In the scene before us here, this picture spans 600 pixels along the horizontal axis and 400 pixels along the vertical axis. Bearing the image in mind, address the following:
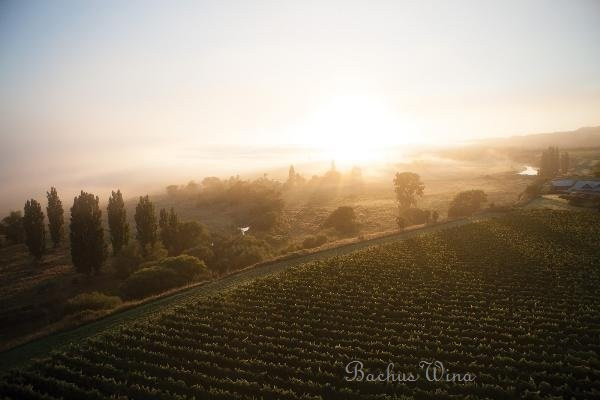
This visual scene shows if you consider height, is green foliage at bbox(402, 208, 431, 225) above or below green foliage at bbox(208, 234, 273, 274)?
above

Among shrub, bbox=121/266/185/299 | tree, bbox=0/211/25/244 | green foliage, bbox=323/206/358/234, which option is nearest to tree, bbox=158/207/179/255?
shrub, bbox=121/266/185/299

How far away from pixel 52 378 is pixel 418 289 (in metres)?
32.5

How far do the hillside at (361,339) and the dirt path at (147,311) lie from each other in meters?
3.44

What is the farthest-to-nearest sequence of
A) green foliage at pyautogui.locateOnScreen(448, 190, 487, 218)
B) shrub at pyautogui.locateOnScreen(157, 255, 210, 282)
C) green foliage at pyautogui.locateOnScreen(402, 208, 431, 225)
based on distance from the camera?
green foliage at pyautogui.locateOnScreen(448, 190, 487, 218) → green foliage at pyautogui.locateOnScreen(402, 208, 431, 225) → shrub at pyautogui.locateOnScreen(157, 255, 210, 282)

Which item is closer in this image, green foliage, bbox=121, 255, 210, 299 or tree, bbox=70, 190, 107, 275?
green foliage, bbox=121, 255, 210, 299

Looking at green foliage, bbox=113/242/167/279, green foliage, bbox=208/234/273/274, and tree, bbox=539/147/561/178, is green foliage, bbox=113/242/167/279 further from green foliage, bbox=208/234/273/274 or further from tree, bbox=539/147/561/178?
tree, bbox=539/147/561/178

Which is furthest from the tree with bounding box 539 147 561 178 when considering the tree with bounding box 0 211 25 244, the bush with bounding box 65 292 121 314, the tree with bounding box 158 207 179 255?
the tree with bounding box 0 211 25 244

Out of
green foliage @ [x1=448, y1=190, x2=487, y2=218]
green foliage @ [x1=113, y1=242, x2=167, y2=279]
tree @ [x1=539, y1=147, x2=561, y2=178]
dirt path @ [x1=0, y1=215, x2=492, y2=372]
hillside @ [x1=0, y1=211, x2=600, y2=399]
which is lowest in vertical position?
green foliage @ [x1=113, y1=242, x2=167, y2=279]

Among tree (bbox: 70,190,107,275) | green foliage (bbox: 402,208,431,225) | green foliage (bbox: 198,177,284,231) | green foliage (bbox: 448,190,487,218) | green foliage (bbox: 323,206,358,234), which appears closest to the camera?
tree (bbox: 70,190,107,275)

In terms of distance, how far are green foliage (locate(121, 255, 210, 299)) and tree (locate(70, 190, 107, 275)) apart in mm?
18194

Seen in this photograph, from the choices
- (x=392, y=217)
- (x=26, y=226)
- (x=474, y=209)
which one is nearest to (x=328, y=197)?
(x=392, y=217)

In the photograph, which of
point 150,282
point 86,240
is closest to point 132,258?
point 86,240

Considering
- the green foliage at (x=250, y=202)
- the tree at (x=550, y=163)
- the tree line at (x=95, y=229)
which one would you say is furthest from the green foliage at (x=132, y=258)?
the tree at (x=550, y=163)

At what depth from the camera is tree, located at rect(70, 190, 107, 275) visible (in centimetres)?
7012
